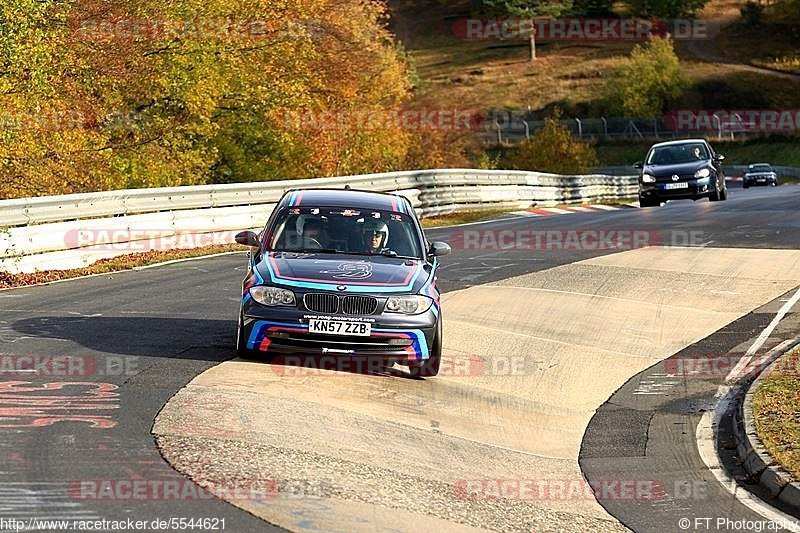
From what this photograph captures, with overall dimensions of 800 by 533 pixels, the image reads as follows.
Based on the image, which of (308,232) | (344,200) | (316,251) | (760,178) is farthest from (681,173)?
(760,178)

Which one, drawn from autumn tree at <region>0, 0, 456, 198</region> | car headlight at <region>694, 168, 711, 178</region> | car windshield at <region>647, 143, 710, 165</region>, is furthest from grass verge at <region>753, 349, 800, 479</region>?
car windshield at <region>647, 143, 710, 165</region>

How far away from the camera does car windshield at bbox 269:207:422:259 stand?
12.0m

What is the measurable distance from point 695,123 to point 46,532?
9590 centimetres

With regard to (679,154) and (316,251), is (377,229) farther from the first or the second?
(679,154)

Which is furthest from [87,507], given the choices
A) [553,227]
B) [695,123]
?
[695,123]

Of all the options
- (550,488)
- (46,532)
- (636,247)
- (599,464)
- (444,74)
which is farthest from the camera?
(444,74)

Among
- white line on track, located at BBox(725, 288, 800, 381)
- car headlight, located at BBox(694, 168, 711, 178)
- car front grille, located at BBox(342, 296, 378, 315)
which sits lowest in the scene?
car headlight, located at BBox(694, 168, 711, 178)

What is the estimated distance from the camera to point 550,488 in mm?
8719

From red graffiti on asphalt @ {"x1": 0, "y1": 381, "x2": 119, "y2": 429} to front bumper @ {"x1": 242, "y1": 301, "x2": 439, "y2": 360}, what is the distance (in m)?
1.38

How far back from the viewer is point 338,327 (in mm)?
10773

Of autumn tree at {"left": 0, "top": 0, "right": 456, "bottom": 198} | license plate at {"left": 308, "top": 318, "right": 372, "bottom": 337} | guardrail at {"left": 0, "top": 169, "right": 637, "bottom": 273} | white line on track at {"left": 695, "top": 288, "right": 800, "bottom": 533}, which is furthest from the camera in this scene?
autumn tree at {"left": 0, "top": 0, "right": 456, "bottom": 198}

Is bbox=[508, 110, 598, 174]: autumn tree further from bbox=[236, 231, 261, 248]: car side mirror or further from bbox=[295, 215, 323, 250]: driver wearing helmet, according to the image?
bbox=[236, 231, 261, 248]: car side mirror

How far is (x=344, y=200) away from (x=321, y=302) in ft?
6.62

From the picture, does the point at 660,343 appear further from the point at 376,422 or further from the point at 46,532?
the point at 46,532
